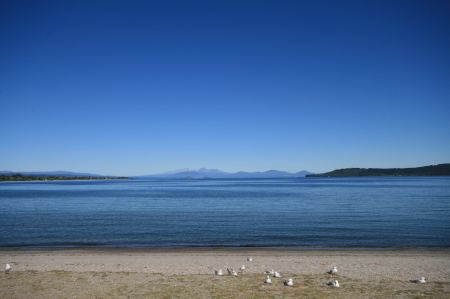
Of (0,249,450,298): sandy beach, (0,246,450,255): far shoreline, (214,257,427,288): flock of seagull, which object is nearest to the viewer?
(0,249,450,298): sandy beach

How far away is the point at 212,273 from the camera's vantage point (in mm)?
16688

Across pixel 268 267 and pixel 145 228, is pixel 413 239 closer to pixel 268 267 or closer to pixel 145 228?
pixel 268 267

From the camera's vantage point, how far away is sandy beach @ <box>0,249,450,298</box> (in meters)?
13.3

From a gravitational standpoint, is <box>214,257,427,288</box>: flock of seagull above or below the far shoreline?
above

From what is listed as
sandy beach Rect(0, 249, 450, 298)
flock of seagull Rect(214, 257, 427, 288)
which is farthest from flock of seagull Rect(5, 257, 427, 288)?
sandy beach Rect(0, 249, 450, 298)

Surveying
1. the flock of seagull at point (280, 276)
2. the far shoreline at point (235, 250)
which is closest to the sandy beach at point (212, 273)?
the far shoreline at point (235, 250)

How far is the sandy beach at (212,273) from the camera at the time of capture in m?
13.3

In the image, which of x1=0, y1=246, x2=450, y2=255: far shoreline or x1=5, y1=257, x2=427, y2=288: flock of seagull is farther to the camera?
x1=0, y1=246, x2=450, y2=255: far shoreline

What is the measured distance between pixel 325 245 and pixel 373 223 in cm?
1242

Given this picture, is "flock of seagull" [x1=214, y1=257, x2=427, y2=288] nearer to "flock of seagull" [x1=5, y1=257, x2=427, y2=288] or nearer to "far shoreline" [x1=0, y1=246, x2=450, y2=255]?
"flock of seagull" [x1=5, y1=257, x2=427, y2=288]

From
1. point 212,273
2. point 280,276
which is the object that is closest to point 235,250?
point 212,273

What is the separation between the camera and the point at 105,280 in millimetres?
15195

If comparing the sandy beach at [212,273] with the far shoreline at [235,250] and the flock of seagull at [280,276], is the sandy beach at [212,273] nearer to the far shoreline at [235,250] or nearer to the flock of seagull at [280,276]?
the far shoreline at [235,250]

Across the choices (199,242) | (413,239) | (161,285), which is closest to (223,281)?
(161,285)
